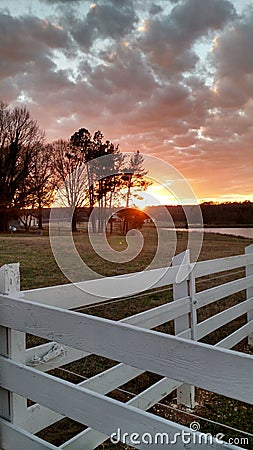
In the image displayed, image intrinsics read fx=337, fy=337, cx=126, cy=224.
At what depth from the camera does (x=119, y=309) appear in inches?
169

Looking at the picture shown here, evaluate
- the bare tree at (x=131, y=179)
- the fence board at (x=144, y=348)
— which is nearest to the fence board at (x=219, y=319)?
the fence board at (x=144, y=348)

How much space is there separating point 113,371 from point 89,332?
0.91m

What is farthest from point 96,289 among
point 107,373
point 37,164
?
point 37,164

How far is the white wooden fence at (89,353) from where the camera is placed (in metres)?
0.90

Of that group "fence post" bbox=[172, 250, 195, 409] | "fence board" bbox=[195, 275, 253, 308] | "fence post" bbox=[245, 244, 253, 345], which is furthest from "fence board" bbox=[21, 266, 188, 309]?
"fence post" bbox=[245, 244, 253, 345]

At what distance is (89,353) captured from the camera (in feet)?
4.11

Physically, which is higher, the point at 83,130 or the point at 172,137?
the point at 83,130

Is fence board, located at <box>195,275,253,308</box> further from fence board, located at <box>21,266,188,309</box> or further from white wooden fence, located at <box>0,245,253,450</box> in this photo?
white wooden fence, located at <box>0,245,253,450</box>

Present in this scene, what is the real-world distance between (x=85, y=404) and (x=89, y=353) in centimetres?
17

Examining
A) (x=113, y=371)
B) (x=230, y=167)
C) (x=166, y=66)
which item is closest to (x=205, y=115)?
(x=166, y=66)

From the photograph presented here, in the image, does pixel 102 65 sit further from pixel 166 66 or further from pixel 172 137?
pixel 172 137

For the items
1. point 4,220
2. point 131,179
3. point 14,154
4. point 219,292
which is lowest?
point 219,292

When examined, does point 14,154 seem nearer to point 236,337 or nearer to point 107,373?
point 236,337

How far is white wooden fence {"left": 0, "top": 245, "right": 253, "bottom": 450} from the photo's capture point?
0.90 meters
